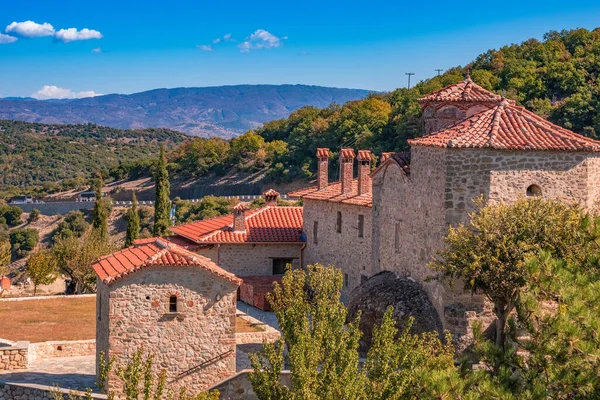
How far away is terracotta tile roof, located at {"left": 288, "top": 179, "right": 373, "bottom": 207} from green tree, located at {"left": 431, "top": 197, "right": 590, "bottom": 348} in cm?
1027

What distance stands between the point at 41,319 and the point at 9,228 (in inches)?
2422

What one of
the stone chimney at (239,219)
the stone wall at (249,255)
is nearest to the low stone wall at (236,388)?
the stone wall at (249,255)

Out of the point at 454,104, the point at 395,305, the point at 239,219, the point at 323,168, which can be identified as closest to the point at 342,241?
the point at 239,219

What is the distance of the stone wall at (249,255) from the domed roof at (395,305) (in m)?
10.6

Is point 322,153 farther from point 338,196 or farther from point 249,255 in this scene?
point 249,255

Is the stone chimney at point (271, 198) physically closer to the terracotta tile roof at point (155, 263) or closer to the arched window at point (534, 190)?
the terracotta tile roof at point (155, 263)

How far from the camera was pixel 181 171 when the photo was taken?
10775cm

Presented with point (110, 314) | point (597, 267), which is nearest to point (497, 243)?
point (597, 267)

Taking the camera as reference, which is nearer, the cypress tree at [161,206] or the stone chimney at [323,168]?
the stone chimney at [323,168]

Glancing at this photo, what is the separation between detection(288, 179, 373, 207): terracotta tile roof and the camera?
98.6ft

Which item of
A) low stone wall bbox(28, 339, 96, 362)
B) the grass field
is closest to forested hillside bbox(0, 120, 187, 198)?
the grass field

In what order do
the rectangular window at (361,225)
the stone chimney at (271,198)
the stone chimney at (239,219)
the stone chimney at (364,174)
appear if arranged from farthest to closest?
1. the stone chimney at (271,198)
2. the stone chimney at (239,219)
3. the stone chimney at (364,174)
4. the rectangular window at (361,225)

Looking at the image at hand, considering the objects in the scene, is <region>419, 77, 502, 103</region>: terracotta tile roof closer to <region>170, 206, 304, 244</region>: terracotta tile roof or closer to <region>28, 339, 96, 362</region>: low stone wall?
<region>170, 206, 304, 244</region>: terracotta tile roof

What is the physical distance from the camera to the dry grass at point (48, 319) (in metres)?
27.2
